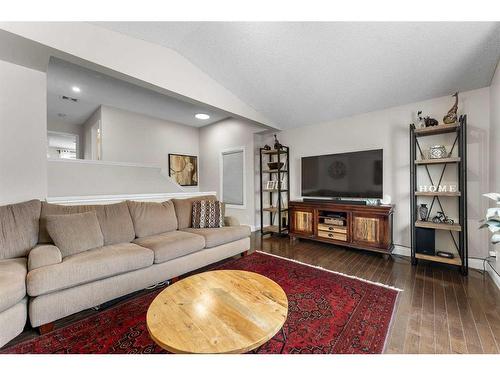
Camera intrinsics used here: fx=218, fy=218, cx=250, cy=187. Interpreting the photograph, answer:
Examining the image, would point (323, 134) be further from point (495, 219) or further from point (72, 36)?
point (72, 36)

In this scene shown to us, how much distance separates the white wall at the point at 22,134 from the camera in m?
2.21

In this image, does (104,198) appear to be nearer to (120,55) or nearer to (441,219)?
(120,55)

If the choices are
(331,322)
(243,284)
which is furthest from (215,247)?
(331,322)

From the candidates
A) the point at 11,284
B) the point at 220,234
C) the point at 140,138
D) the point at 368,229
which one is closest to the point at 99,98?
the point at 140,138

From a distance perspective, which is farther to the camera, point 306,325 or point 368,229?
point 368,229

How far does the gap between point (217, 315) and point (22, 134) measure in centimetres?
280

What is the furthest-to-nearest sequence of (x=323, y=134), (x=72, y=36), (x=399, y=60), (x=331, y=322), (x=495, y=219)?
(x=323, y=134) → (x=399, y=60) → (x=72, y=36) → (x=331, y=322) → (x=495, y=219)

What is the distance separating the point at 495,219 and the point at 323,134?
9.79ft

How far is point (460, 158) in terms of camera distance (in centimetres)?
250

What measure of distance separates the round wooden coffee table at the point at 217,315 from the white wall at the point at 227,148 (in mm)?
3321

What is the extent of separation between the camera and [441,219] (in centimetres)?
281

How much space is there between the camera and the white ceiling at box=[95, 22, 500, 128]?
2.10m

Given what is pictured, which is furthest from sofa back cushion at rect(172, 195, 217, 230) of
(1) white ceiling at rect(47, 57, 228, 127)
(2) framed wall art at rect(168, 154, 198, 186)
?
(2) framed wall art at rect(168, 154, 198, 186)
